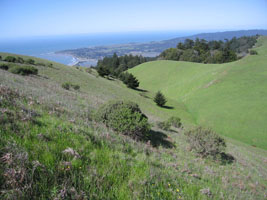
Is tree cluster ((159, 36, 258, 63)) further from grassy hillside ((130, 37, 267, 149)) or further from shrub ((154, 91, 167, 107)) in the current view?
shrub ((154, 91, 167, 107))

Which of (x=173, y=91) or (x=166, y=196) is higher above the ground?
(x=166, y=196)

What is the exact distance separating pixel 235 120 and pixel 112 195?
34.0 metres

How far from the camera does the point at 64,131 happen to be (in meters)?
3.86

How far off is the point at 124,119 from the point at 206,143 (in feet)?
17.8

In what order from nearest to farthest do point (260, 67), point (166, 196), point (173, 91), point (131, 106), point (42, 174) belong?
point (42, 174) < point (166, 196) < point (131, 106) < point (260, 67) < point (173, 91)

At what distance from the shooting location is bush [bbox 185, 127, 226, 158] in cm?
925

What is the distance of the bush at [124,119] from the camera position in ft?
25.0

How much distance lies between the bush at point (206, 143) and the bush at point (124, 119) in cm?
356

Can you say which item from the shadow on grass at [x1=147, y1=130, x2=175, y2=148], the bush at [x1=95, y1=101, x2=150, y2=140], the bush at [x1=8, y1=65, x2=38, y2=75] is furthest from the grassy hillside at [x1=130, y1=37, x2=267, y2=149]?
the bush at [x1=8, y1=65, x2=38, y2=75]

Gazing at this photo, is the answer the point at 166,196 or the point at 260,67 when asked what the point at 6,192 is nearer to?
the point at 166,196

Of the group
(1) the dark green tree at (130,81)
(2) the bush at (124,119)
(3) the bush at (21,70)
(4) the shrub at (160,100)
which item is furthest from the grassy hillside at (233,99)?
(3) the bush at (21,70)

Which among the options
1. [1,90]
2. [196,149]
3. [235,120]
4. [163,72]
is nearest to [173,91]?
[163,72]

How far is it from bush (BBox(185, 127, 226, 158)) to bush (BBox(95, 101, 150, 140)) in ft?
11.7

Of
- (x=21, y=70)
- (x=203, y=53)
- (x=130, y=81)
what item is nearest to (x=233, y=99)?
(x=130, y=81)
